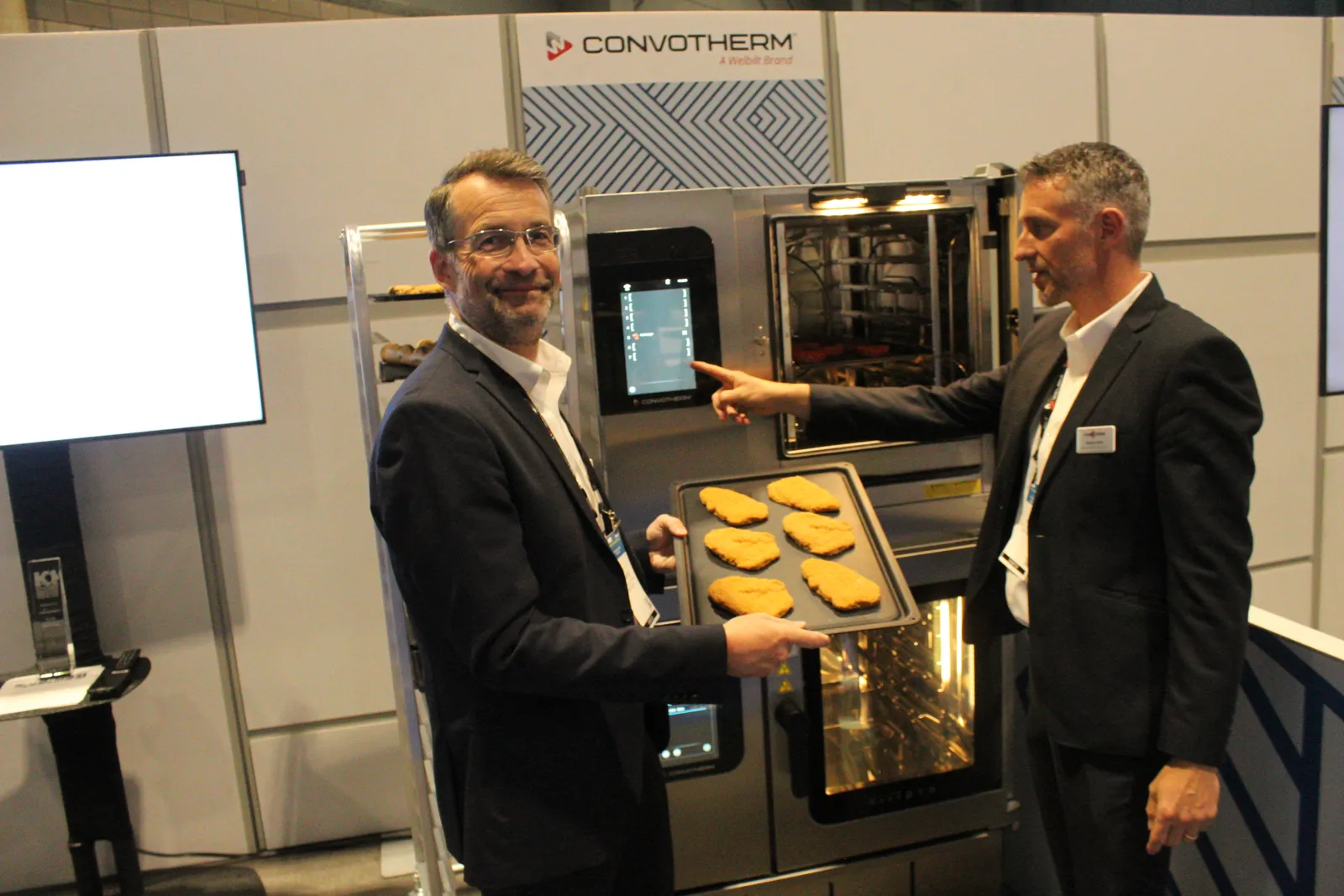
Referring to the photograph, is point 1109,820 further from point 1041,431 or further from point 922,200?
point 922,200

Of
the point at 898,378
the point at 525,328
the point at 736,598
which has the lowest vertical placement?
the point at 736,598

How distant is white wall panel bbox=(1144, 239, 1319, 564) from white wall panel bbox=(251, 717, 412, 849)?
3352mm

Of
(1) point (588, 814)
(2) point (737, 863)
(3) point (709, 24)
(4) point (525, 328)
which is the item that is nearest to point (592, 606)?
(1) point (588, 814)

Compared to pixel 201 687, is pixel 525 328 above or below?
above

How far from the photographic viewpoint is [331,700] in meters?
2.96

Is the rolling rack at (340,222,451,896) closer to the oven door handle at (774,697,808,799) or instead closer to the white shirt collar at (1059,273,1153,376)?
the oven door handle at (774,697,808,799)

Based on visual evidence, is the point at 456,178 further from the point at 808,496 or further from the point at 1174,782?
the point at 1174,782

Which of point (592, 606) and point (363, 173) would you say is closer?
point (592, 606)

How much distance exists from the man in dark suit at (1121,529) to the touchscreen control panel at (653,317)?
0.73 metres

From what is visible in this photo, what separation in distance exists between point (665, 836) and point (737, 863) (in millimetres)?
859

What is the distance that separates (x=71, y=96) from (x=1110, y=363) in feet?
9.31

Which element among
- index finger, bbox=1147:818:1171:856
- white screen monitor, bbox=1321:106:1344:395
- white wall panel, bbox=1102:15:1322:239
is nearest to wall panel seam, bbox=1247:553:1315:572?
white screen monitor, bbox=1321:106:1344:395

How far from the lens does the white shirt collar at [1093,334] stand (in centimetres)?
164

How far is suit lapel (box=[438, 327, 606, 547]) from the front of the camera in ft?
4.61
